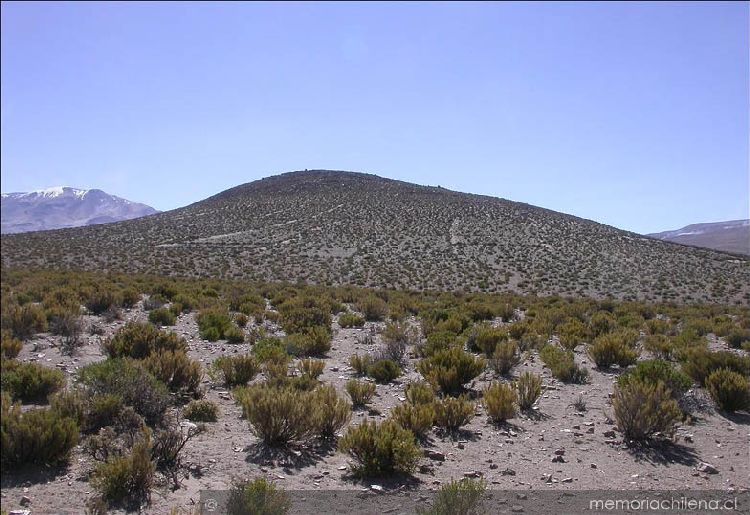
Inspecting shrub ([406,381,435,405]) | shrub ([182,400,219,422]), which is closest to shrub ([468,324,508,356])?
shrub ([406,381,435,405])

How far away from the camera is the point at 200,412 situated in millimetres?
7180

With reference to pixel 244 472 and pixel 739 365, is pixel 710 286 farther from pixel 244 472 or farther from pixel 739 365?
pixel 244 472

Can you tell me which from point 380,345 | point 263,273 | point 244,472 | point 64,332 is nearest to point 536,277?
Answer: point 263,273

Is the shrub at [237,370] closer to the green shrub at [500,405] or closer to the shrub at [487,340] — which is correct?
the green shrub at [500,405]

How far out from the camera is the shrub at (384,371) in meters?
9.91

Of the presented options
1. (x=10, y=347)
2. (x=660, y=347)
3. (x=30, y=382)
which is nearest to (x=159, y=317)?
(x=10, y=347)

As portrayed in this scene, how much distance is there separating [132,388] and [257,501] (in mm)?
3237

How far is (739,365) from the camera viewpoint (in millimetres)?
9672

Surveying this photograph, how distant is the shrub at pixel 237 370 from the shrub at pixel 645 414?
19.0 feet

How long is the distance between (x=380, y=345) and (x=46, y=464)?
8.97 meters

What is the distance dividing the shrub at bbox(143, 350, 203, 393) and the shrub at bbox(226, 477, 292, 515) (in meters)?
3.95

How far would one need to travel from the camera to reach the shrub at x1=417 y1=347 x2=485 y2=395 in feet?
29.7

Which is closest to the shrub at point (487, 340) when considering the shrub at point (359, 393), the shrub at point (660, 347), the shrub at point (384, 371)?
the shrub at point (384, 371)

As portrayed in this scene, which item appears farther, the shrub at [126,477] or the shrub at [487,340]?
the shrub at [487,340]
